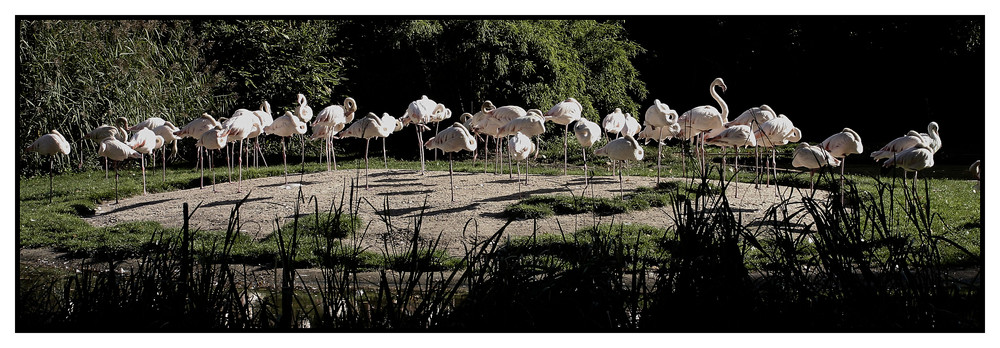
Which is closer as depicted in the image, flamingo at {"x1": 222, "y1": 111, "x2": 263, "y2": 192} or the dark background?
flamingo at {"x1": 222, "y1": 111, "x2": 263, "y2": 192}

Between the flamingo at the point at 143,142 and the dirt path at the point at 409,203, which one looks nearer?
the dirt path at the point at 409,203

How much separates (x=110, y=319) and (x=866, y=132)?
49.4 feet

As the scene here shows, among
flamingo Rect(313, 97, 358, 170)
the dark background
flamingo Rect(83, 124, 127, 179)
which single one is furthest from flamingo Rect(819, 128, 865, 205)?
flamingo Rect(83, 124, 127, 179)

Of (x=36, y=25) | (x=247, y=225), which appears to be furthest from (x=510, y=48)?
(x=247, y=225)

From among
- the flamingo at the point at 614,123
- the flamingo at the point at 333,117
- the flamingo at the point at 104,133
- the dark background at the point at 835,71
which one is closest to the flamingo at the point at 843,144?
the flamingo at the point at 614,123

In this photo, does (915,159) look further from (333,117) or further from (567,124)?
(333,117)

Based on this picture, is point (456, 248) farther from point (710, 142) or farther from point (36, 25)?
point (36, 25)

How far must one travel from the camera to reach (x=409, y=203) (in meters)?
6.75

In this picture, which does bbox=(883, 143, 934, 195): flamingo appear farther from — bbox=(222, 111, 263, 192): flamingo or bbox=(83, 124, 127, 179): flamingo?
bbox=(83, 124, 127, 179): flamingo

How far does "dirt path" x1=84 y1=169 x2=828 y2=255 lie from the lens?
5.79m

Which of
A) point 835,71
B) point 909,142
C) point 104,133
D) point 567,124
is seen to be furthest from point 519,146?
point 835,71

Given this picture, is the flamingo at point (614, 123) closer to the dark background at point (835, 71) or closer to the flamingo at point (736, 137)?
the flamingo at point (736, 137)

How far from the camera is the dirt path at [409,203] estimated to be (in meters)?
5.79

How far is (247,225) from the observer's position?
598cm
